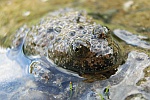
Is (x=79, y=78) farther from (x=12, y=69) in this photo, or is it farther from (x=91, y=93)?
(x=12, y=69)

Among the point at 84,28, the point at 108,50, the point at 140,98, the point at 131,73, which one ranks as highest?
the point at 84,28

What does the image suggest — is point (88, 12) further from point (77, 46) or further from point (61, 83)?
point (61, 83)

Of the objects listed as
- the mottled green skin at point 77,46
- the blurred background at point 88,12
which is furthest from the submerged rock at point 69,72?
the blurred background at point 88,12

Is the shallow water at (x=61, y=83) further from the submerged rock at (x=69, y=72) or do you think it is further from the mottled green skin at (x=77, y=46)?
the mottled green skin at (x=77, y=46)

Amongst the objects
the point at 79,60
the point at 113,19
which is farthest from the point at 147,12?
the point at 79,60

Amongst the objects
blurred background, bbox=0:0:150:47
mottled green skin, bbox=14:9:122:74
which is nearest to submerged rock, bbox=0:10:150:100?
mottled green skin, bbox=14:9:122:74

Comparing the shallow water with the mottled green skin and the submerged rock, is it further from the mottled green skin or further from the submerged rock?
the mottled green skin

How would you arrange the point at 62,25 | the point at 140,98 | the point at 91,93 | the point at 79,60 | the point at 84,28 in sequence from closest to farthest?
the point at 140,98 < the point at 91,93 < the point at 79,60 < the point at 84,28 < the point at 62,25

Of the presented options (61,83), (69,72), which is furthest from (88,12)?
(61,83)

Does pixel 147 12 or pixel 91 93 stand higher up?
pixel 147 12
